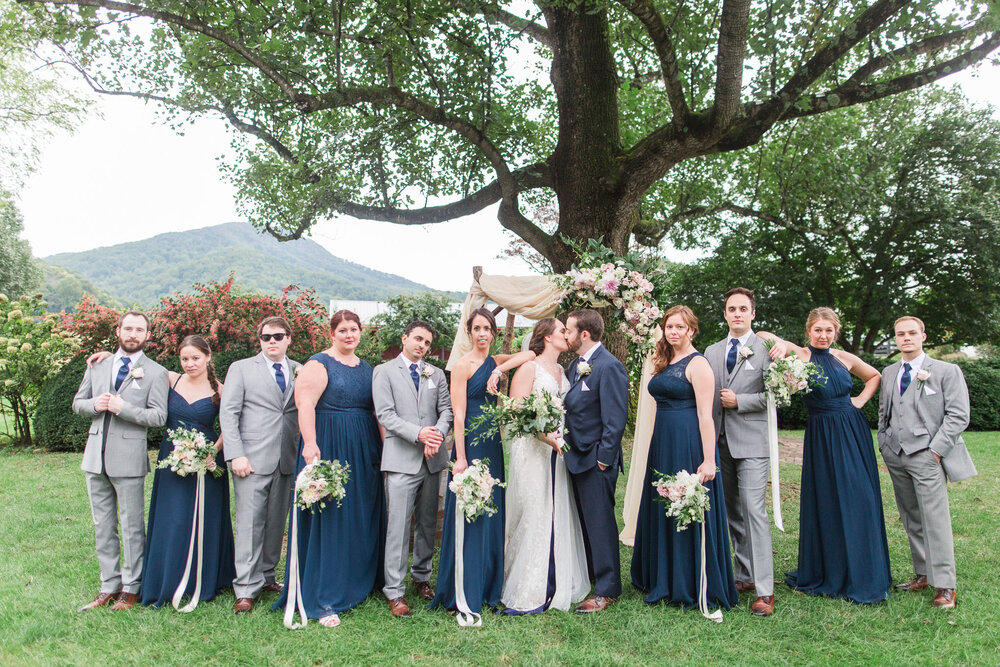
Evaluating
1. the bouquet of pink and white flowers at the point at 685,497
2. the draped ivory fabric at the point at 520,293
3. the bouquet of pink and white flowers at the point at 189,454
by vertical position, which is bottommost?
the bouquet of pink and white flowers at the point at 685,497

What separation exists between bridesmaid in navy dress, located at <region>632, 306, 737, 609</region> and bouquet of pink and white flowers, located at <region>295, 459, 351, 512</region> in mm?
2414

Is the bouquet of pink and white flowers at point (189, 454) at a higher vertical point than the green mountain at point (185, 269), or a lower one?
lower

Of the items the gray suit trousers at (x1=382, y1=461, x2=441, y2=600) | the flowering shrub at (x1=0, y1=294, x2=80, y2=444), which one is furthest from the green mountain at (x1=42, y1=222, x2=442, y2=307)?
the gray suit trousers at (x1=382, y1=461, x2=441, y2=600)

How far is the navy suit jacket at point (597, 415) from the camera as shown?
521cm

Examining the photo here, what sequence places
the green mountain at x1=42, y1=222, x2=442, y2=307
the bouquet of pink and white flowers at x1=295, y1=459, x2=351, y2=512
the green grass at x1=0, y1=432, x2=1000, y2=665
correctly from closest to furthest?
the green grass at x1=0, y1=432, x2=1000, y2=665, the bouquet of pink and white flowers at x1=295, y1=459, x2=351, y2=512, the green mountain at x1=42, y1=222, x2=442, y2=307

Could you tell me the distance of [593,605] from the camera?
5.12m

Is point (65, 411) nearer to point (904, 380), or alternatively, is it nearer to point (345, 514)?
point (345, 514)

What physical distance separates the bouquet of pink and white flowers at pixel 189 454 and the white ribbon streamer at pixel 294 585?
76 centimetres

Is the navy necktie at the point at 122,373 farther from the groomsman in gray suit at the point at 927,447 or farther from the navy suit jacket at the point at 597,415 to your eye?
the groomsman in gray suit at the point at 927,447

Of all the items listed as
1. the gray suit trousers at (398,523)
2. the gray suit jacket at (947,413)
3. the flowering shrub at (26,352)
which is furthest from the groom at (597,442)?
the flowering shrub at (26,352)

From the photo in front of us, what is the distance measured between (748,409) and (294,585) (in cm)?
374

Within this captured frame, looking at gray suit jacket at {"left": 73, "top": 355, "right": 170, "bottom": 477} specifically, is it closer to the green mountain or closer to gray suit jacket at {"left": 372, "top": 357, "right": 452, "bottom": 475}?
gray suit jacket at {"left": 372, "top": 357, "right": 452, "bottom": 475}

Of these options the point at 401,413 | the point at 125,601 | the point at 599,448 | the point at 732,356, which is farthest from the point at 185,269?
the point at 732,356

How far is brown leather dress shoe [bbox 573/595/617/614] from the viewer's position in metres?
5.09
